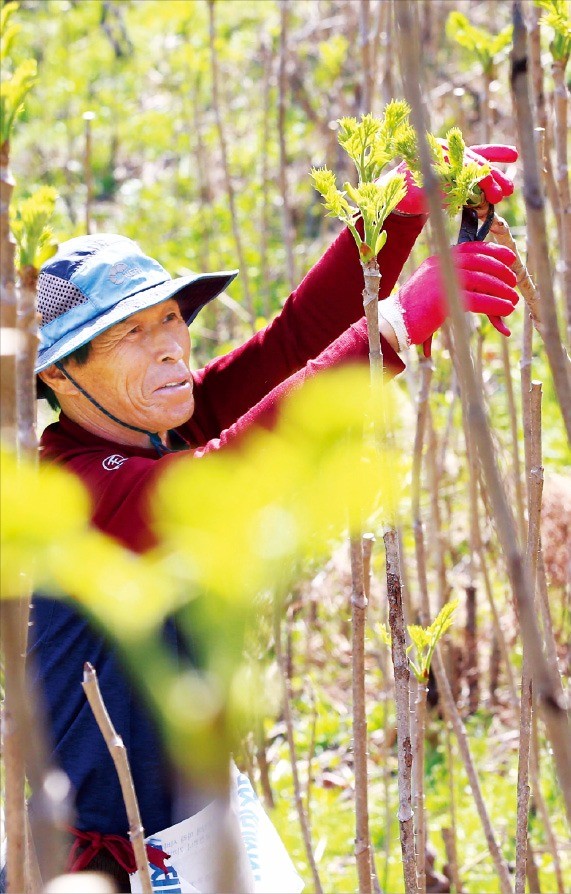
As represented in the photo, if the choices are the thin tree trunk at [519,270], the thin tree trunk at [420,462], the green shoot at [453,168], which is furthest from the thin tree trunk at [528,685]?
the thin tree trunk at [420,462]

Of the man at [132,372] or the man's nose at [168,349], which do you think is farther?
the man's nose at [168,349]

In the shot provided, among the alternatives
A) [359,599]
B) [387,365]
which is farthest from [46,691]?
[387,365]

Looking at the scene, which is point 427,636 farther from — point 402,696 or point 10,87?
point 10,87

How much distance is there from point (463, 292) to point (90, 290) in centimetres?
48

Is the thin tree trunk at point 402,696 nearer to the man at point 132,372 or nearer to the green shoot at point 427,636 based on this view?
the green shoot at point 427,636

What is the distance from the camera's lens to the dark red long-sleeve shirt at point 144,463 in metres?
1.15

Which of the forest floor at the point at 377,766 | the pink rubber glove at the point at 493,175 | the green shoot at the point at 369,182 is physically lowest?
the forest floor at the point at 377,766

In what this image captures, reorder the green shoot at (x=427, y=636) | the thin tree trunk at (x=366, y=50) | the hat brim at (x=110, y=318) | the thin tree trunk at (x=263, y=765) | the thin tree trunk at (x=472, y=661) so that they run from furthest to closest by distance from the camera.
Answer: the thin tree trunk at (x=472, y=661) → the thin tree trunk at (x=263, y=765) → the thin tree trunk at (x=366, y=50) → the hat brim at (x=110, y=318) → the green shoot at (x=427, y=636)

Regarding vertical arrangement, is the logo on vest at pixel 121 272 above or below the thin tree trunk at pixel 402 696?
above

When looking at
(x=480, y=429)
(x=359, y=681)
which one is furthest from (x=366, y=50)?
(x=480, y=429)

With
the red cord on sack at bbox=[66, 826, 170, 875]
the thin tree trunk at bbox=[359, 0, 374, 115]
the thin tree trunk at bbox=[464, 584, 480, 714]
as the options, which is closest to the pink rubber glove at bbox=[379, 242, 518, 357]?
the red cord on sack at bbox=[66, 826, 170, 875]

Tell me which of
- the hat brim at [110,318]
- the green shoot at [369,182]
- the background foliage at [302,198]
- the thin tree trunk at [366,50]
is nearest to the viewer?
the green shoot at [369,182]

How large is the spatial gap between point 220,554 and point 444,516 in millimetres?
2503

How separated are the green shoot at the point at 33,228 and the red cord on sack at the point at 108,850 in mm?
747
